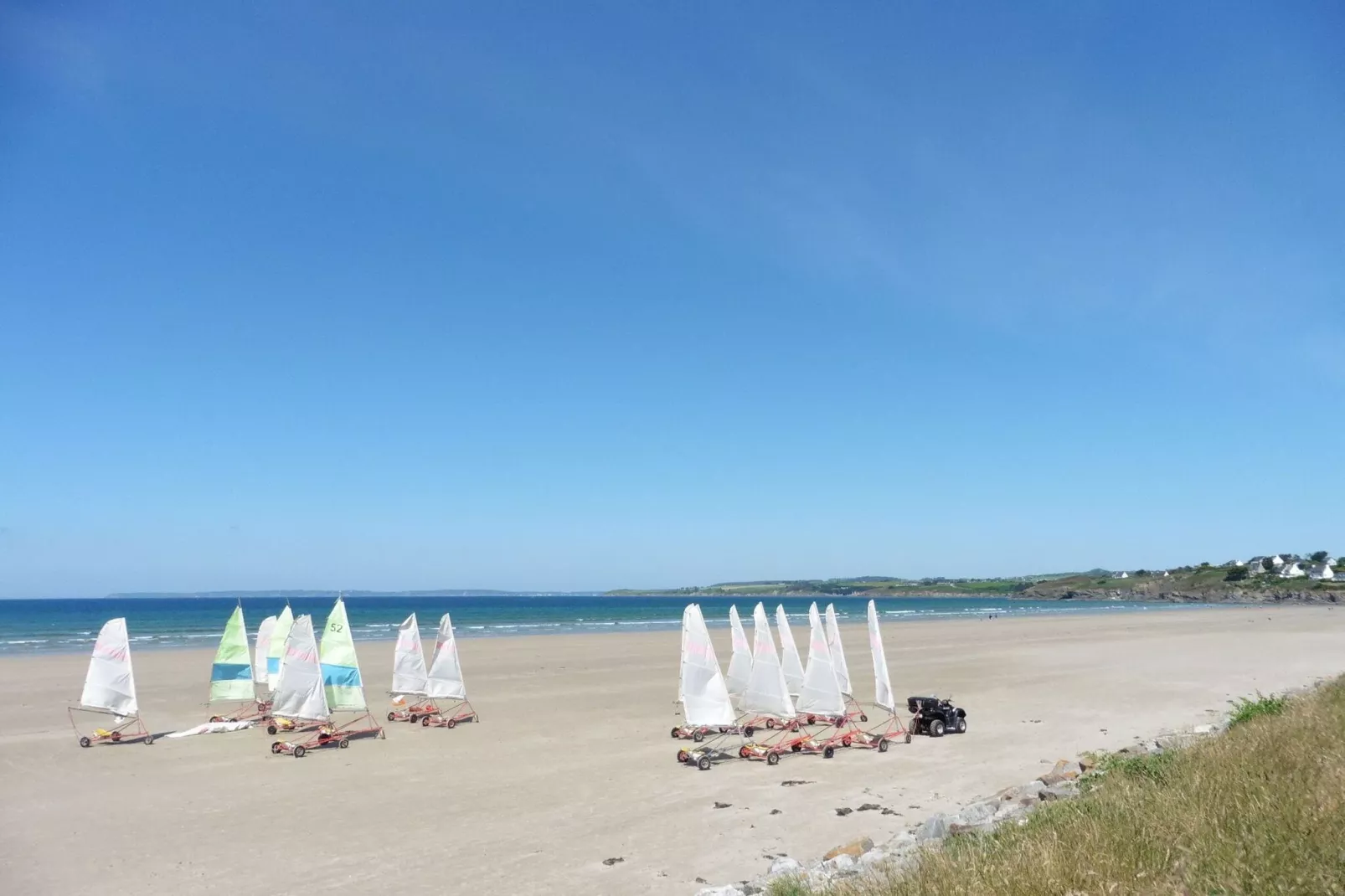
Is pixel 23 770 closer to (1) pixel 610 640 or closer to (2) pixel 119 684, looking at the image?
(2) pixel 119 684

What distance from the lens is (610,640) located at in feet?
184

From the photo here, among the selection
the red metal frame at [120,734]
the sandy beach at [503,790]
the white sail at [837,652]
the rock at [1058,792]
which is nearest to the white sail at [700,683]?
the sandy beach at [503,790]

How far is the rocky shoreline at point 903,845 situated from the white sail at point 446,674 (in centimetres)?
1452

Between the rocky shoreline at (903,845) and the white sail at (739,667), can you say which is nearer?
the rocky shoreline at (903,845)

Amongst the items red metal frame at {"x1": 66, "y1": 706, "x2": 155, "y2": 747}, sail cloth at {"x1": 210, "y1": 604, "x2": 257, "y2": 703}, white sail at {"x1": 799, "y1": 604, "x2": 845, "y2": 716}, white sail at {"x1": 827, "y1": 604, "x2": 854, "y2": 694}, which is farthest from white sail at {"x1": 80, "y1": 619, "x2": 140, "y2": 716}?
white sail at {"x1": 827, "y1": 604, "x2": 854, "y2": 694}

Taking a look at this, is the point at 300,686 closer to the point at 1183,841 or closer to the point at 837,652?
the point at 837,652

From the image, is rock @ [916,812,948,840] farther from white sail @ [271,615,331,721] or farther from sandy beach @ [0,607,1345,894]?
white sail @ [271,615,331,721]

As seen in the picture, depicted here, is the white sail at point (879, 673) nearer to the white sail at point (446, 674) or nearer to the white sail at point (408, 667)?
the white sail at point (446, 674)

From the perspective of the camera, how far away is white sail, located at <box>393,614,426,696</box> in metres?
24.7

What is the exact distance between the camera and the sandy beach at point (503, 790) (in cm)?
1175

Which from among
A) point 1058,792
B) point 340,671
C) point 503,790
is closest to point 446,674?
point 340,671

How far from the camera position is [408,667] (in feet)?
81.7

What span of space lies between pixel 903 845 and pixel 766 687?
30.6ft

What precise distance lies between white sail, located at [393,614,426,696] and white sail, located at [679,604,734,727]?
383 inches
